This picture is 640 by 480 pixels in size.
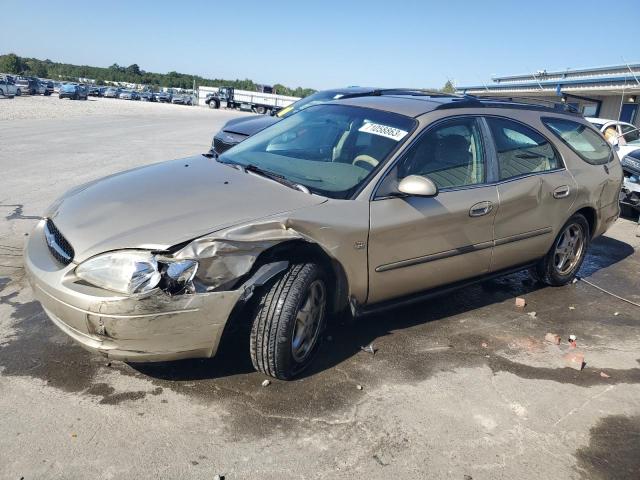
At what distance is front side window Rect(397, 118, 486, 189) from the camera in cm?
380

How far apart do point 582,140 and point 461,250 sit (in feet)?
7.41

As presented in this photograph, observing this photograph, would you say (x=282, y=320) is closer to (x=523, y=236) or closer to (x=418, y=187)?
(x=418, y=187)

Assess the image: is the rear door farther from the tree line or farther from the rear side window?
the tree line

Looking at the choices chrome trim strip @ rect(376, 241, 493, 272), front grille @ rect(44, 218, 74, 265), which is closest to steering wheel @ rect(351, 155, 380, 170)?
chrome trim strip @ rect(376, 241, 493, 272)

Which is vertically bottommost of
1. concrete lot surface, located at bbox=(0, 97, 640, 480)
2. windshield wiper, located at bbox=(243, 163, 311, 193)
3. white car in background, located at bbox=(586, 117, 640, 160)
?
concrete lot surface, located at bbox=(0, 97, 640, 480)

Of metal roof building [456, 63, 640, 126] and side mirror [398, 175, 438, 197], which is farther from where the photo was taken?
metal roof building [456, 63, 640, 126]

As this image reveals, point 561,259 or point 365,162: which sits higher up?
point 365,162

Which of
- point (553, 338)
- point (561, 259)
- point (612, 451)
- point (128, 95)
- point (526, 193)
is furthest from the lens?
point (128, 95)

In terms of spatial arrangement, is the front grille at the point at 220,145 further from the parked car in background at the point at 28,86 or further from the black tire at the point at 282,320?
the parked car in background at the point at 28,86

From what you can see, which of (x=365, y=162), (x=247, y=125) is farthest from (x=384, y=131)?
(x=247, y=125)

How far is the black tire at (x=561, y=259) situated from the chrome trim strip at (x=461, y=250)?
1.25 ft

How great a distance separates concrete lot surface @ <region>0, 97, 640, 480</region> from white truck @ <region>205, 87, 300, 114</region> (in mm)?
47783

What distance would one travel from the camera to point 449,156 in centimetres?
404

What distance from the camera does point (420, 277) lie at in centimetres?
387
